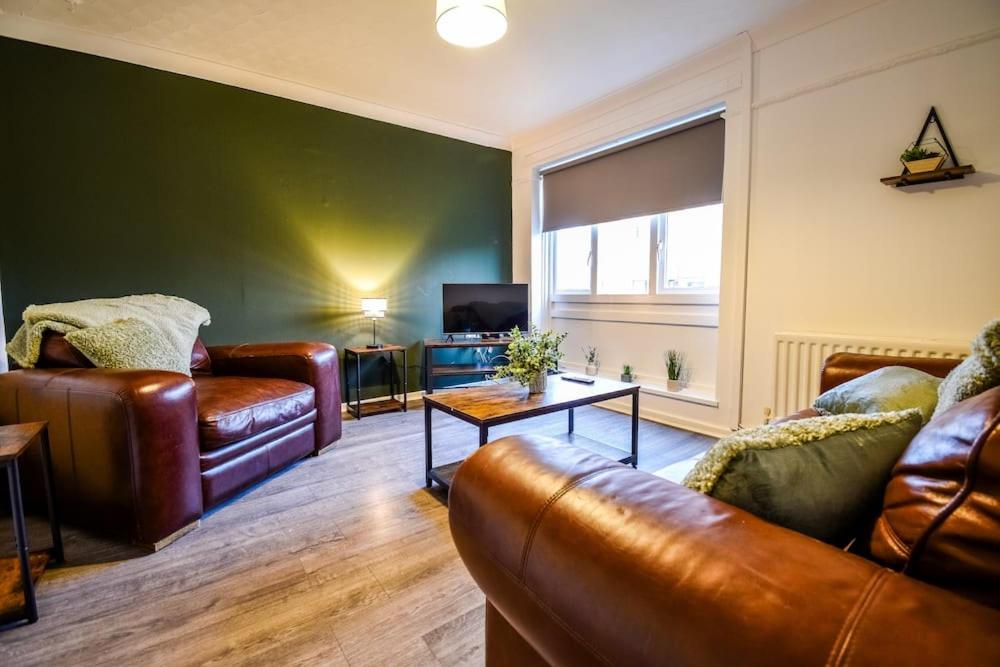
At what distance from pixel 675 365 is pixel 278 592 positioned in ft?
Result: 9.84

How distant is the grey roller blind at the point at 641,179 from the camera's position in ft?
10.4

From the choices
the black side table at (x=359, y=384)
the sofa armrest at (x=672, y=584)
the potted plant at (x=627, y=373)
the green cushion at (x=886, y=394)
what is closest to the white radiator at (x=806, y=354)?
the green cushion at (x=886, y=394)

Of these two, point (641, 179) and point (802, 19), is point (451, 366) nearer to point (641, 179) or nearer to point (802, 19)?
point (641, 179)

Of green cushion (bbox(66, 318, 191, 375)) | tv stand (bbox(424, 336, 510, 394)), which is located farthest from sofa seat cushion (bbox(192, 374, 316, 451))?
tv stand (bbox(424, 336, 510, 394))

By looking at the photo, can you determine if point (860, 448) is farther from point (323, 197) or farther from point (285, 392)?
point (323, 197)

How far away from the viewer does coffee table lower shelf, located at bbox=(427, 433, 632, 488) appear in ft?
7.54

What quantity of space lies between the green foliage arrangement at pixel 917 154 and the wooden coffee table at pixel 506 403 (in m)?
1.69

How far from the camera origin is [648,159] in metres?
3.55

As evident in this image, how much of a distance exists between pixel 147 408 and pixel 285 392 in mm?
769

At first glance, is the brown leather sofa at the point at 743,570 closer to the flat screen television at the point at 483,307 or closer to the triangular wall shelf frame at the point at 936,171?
the triangular wall shelf frame at the point at 936,171

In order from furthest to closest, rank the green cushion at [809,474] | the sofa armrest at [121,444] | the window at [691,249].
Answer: the window at [691,249] < the sofa armrest at [121,444] < the green cushion at [809,474]

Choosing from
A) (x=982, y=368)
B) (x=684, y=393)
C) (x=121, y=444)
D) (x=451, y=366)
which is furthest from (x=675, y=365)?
(x=121, y=444)

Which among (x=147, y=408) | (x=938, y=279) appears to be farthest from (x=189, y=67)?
(x=938, y=279)

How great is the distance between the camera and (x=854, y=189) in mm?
2424
